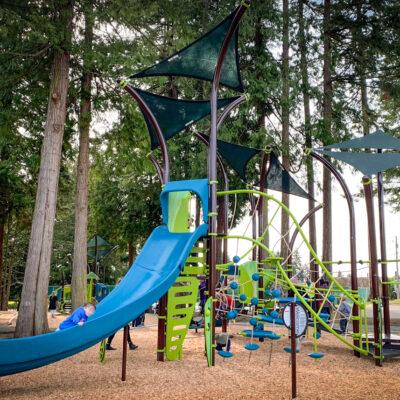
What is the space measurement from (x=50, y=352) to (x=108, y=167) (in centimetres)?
1199

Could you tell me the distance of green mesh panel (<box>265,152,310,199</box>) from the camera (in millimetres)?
11234

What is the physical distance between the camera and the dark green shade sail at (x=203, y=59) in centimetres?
711

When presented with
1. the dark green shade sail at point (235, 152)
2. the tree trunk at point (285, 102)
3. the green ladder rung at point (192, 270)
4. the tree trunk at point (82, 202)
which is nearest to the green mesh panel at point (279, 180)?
the dark green shade sail at point (235, 152)

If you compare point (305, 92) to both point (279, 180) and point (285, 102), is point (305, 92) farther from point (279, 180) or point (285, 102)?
point (279, 180)

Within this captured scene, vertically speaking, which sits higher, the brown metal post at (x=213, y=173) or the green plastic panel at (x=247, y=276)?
the brown metal post at (x=213, y=173)

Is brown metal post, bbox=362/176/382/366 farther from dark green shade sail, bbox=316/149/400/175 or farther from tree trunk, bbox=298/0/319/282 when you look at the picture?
tree trunk, bbox=298/0/319/282

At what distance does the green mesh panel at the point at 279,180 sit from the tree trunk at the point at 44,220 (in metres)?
5.33

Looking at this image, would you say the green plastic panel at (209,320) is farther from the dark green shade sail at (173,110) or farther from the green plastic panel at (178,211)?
the dark green shade sail at (173,110)

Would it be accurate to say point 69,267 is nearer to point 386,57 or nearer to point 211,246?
point 386,57

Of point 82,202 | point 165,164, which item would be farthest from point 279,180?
point 82,202

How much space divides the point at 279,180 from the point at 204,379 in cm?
666

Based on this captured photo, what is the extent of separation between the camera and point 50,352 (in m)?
4.71

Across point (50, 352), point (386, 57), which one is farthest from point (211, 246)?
point (386, 57)

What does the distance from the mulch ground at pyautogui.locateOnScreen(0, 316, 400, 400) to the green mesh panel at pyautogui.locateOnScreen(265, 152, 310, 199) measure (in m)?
4.72
